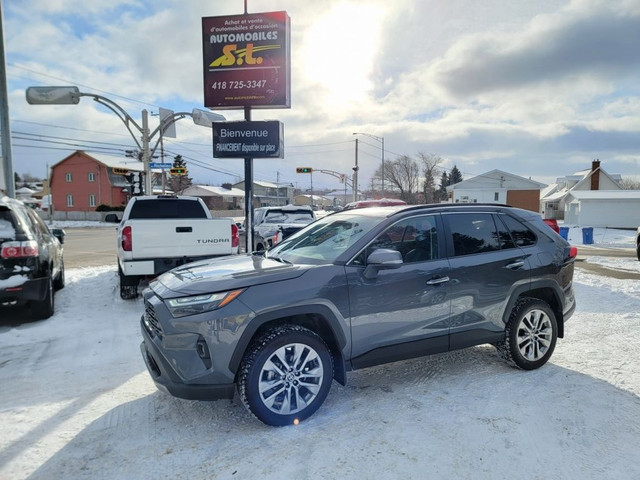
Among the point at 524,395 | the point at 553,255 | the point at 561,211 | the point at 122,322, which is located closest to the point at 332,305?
the point at 524,395

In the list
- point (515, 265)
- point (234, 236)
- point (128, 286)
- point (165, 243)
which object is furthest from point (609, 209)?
point (128, 286)

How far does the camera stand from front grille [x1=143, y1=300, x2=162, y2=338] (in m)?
3.17

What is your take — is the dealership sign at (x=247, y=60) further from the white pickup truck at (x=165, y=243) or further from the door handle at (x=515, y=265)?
the door handle at (x=515, y=265)

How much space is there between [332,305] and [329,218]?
4.86ft

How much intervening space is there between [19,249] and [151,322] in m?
3.42

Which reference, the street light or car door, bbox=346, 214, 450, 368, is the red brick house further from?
car door, bbox=346, 214, 450, 368

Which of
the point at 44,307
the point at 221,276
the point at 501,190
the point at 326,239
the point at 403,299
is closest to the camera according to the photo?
the point at 221,276

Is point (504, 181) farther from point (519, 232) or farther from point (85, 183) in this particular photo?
point (85, 183)

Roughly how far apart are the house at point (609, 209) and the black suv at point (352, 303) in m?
37.7

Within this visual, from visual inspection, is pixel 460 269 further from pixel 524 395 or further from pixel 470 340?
pixel 524 395

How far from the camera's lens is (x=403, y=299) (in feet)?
11.7

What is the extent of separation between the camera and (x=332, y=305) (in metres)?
3.28

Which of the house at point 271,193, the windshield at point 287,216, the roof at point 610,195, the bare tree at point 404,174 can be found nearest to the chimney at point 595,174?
the roof at point 610,195

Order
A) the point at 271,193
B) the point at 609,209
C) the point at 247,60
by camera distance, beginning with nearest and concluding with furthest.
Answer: the point at 247,60 → the point at 609,209 → the point at 271,193
